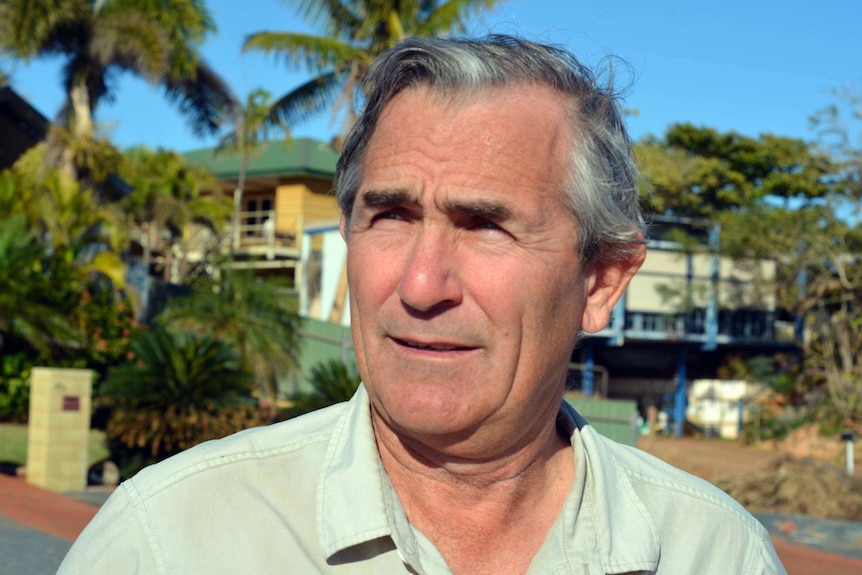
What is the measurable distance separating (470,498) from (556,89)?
0.83 meters

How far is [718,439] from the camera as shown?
28.5 meters

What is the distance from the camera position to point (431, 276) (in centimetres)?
185

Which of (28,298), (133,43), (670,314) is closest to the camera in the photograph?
(28,298)

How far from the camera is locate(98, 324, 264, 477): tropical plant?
1109cm

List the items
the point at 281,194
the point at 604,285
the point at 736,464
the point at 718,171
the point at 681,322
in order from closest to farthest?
the point at 604,285 < the point at 736,464 < the point at 681,322 < the point at 718,171 < the point at 281,194

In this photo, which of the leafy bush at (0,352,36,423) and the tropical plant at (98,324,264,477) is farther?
the leafy bush at (0,352,36,423)

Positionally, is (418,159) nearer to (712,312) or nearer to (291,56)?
(291,56)

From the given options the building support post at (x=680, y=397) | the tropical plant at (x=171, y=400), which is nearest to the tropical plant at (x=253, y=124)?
the tropical plant at (x=171, y=400)

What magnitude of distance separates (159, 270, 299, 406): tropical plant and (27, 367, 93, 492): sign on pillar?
384 centimetres

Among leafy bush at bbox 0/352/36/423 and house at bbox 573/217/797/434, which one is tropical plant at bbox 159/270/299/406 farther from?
house at bbox 573/217/797/434

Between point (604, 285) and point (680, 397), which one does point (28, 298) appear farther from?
point (680, 397)

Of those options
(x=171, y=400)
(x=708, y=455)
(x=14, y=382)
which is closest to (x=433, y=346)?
(x=171, y=400)

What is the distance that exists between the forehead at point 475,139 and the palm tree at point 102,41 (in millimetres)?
19366

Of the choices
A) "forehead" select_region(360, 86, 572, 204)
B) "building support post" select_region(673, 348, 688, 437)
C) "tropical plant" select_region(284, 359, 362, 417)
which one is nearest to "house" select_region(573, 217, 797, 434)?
"building support post" select_region(673, 348, 688, 437)
